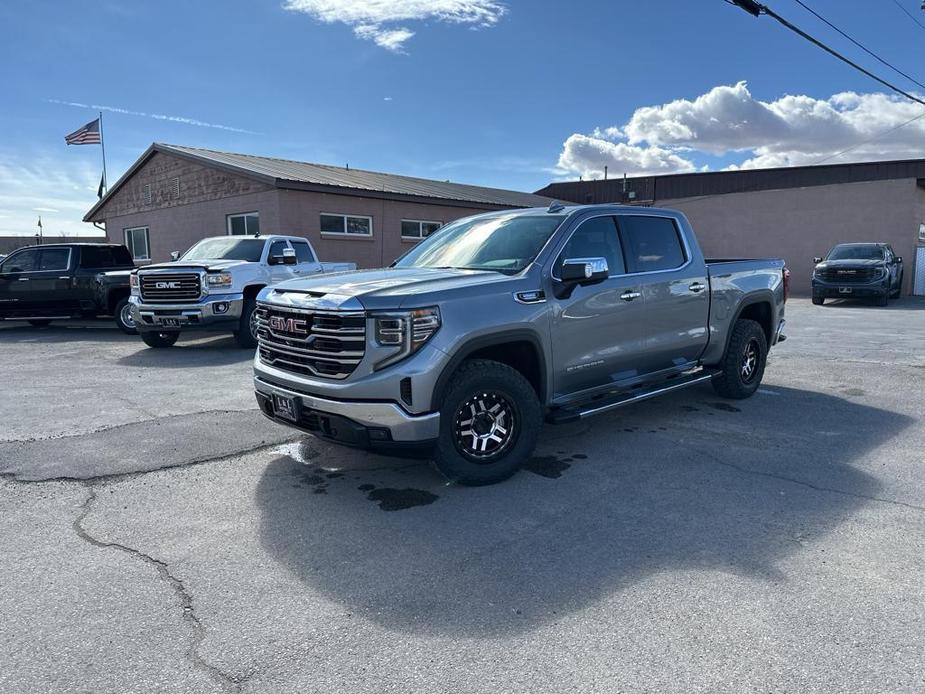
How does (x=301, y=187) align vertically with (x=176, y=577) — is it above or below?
above

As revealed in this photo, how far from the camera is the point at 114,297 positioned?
1361 cm

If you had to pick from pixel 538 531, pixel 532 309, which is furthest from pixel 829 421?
pixel 538 531

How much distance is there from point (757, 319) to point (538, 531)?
4860 millimetres

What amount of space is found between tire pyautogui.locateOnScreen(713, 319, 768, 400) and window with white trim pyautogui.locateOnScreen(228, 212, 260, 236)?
14099 millimetres

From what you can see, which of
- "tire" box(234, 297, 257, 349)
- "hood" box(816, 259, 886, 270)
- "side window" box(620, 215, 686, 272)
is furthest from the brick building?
"side window" box(620, 215, 686, 272)

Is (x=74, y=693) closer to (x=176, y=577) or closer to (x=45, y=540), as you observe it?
(x=176, y=577)

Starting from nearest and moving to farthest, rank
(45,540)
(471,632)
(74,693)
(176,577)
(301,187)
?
(74,693)
(471,632)
(176,577)
(45,540)
(301,187)

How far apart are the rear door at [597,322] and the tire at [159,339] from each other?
8.56m

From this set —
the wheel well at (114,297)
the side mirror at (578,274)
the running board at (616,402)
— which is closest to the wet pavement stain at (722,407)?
the running board at (616,402)

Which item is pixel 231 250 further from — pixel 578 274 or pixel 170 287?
pixel 578 274

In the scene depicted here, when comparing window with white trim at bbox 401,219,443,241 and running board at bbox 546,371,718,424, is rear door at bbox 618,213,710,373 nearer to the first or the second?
running board at bbox 546,371,718,424

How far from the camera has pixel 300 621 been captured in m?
2.90

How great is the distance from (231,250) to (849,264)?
56.8ft

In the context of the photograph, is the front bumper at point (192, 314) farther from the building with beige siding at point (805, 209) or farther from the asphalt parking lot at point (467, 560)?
the building with beige siding at point (805, 209)
